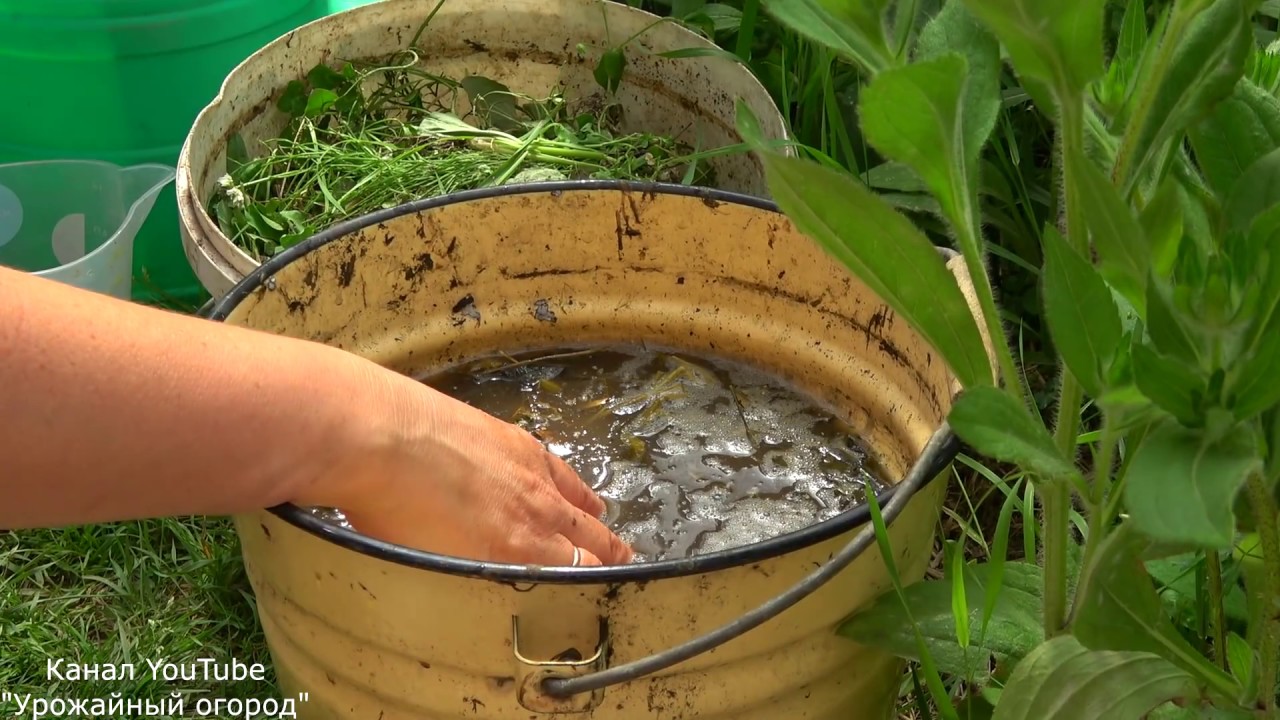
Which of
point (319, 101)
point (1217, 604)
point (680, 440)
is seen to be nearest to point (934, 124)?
point (1217, 604)

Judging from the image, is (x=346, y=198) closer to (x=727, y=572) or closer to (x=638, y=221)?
(x=638, y=221)

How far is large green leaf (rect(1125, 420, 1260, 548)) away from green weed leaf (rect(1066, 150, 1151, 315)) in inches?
2.5

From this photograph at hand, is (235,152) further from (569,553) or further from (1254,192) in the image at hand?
(1254,192)

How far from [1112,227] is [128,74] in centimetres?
118

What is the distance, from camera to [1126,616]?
2.26 ft

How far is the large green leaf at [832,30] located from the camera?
25.5 inches

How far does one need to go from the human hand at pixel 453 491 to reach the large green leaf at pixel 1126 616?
31 cm

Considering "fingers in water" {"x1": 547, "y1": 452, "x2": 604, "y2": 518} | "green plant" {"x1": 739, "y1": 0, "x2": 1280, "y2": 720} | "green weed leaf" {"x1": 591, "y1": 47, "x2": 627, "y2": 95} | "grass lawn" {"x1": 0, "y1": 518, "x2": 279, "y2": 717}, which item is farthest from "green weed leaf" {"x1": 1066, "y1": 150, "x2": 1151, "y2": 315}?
"green weed leaf" {"x1": 591, "y1": 47, "x2": 627, "y2": 95}

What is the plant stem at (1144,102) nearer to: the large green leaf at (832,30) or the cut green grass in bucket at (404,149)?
the large green leaf at (832,30)

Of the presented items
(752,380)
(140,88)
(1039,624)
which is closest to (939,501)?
(1039,624)

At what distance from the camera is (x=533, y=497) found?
822mm

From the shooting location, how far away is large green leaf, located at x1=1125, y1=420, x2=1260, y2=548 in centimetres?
48

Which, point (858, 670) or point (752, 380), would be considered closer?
point (858, 670)

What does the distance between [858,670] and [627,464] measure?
12.1 inches
